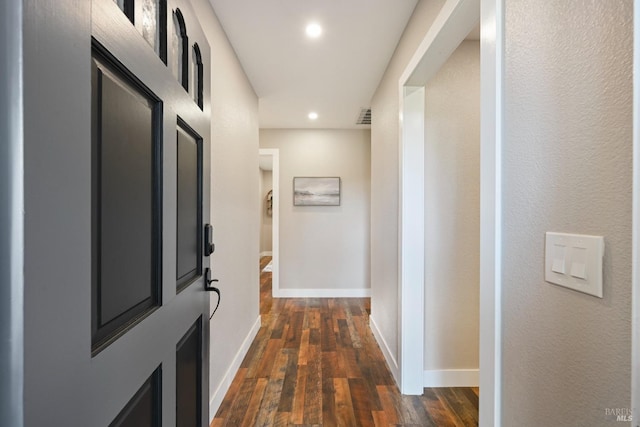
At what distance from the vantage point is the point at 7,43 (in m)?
0.32

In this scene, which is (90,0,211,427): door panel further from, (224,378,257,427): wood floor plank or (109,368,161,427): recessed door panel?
(224,378,257,427): wood floor plank

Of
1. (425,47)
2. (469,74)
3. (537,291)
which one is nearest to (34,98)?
(537,291)

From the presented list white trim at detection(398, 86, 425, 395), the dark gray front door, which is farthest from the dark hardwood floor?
the dark gray front door

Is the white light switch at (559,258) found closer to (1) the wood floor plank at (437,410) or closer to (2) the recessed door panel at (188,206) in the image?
Answer: (2) the recessed door panel at (188,206)

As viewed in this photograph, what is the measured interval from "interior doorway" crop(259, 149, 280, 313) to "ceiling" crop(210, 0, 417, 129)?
110 centimetres

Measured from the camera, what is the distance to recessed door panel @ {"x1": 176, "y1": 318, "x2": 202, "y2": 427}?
861 mm

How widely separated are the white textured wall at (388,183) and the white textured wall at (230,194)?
1208 mm

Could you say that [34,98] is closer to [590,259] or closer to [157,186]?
[157,186]

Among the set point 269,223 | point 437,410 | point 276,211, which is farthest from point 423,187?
point 269,223

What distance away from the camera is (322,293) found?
442cm

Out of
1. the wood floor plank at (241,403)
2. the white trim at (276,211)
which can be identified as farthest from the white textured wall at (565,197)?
the white trim at (276,211)

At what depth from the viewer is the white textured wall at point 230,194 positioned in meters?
1.85

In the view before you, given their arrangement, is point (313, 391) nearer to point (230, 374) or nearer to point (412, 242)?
point (230, 374)

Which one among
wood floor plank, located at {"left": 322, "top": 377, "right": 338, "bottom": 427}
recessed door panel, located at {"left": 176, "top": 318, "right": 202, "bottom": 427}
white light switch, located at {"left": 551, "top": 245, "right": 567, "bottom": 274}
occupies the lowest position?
wood floor plank, located at {"left": 322, "top": 377, "right": 338, "bottom": 427}
